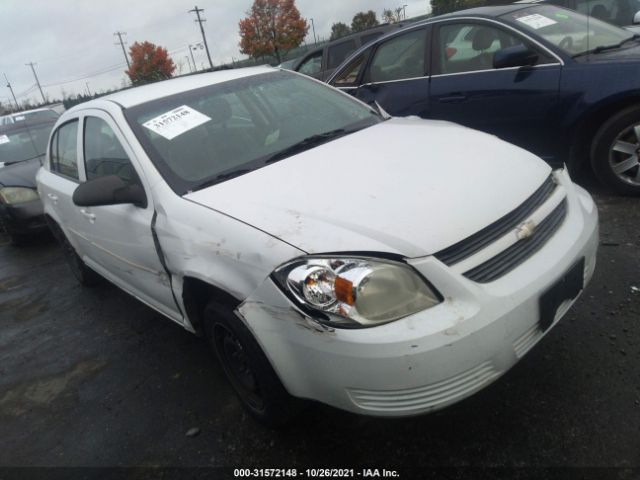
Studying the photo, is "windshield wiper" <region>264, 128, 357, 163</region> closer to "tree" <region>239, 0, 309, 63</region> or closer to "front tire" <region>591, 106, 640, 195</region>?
"front tire" <region>591, 106, 640, 195</region>

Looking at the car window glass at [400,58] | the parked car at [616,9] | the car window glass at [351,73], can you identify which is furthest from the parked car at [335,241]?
the parked car at [616,9]

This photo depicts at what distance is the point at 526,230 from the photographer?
5.77 feet

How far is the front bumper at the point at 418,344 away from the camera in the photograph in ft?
4.85

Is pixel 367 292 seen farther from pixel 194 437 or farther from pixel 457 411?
pixel 194 437

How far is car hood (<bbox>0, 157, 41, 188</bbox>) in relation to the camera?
5.71 metres

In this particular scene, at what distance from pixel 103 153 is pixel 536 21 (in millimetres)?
3527

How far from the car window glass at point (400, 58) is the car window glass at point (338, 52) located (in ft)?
11.8

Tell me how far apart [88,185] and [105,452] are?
4.30 feet

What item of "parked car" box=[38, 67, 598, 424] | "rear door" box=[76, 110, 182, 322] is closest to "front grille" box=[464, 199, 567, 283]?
"parked car" box=[38, 67, 598, 424]

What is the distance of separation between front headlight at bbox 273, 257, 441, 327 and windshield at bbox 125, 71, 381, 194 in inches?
34.6

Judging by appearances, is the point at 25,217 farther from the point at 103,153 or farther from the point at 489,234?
the point at 489,234

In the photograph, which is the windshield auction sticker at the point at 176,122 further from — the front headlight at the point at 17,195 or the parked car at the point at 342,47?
the parked car at the point at 342,47

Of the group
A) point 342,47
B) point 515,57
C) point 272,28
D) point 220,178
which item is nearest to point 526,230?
point 220,178

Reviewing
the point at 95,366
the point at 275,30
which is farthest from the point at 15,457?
the point at 275,30
